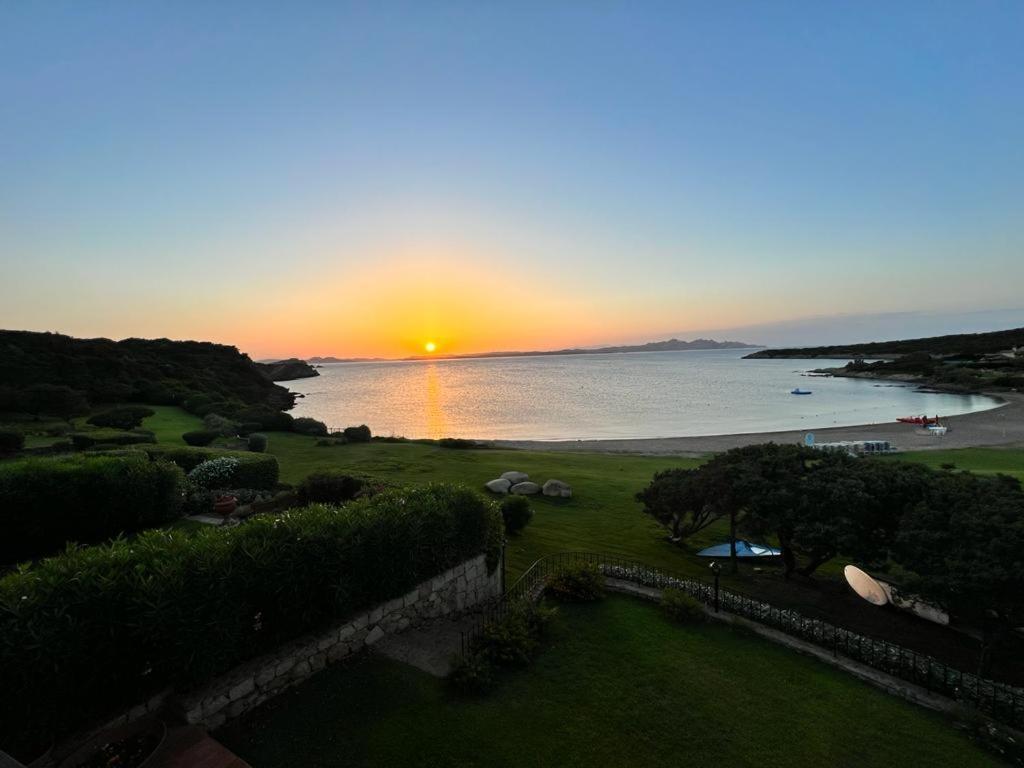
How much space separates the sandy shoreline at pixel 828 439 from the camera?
45.2 m

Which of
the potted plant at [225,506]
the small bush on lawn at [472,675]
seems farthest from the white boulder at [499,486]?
the small bush on lawn at [472,675]

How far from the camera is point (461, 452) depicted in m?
36.9

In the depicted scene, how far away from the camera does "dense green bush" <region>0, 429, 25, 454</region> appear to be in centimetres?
2172

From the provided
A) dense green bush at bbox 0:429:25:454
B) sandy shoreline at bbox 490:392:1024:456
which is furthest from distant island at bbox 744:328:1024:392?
dense green bush at bbox 0:429:25:454

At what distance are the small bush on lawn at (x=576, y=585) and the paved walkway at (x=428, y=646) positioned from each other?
3.07m

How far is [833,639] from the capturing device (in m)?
11.1

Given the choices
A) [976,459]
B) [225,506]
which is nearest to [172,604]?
[225,506]

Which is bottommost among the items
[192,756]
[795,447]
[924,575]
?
[924,575]

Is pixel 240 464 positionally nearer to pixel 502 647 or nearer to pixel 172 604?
pixel 172 604

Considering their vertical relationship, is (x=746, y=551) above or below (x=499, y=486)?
below

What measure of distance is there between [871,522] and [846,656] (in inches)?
172

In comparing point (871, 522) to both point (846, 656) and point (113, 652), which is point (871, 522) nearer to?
point (846, 656)

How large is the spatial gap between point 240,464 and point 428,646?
13.4 metres

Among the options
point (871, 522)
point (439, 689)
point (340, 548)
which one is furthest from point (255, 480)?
point (871, 522)
